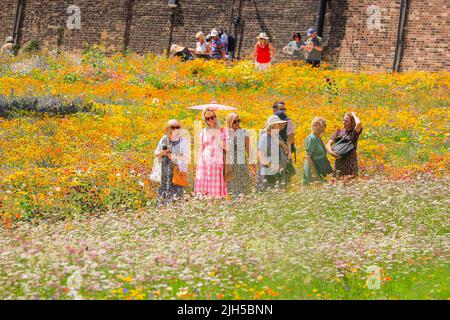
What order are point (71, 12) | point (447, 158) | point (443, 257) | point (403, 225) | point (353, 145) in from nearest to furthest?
1. point (443, 257)
2. point (403, 225)
3. point (353, 145)
4. point (447, 158)
5. point (71, 12)

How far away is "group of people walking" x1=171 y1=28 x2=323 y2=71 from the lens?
2722 centimetres

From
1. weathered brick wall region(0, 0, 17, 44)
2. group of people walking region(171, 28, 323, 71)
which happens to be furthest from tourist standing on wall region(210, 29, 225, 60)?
weathered brick wall region(0, 0, 17, 44)

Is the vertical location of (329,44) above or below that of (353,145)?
above

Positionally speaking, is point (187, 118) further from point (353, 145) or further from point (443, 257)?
point (443, 257)

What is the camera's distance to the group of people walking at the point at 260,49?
27.2m

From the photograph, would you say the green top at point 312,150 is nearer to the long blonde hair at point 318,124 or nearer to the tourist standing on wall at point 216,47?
the long blonde hair at point 318,124

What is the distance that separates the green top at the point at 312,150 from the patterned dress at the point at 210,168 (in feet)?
4.18

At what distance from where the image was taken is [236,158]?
15.0m

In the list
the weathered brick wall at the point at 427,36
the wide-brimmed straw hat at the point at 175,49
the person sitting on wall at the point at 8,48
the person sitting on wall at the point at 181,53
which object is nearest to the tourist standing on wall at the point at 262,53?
the person sitting on wall at the point at 181,53

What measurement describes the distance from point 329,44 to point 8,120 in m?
11.5

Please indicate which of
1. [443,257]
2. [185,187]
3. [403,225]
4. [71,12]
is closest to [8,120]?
[185,187]

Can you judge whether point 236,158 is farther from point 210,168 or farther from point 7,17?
point 7,17

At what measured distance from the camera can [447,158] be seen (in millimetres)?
17094

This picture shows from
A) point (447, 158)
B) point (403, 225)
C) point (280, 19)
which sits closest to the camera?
point (403, 225)
